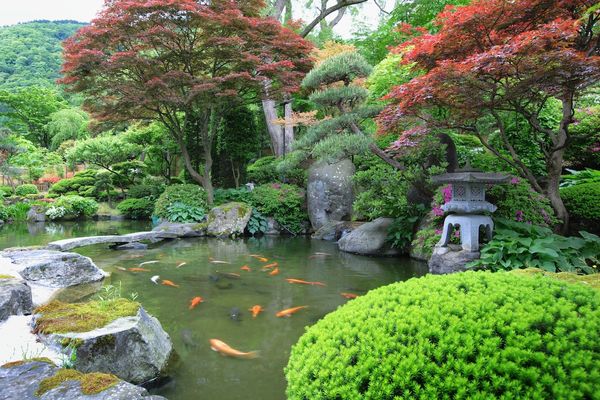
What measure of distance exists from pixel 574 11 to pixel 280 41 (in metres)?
7.19

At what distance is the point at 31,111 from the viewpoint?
93.1 feet

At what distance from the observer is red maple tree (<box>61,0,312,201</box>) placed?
9.73m

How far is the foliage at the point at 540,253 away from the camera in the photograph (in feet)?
15.6

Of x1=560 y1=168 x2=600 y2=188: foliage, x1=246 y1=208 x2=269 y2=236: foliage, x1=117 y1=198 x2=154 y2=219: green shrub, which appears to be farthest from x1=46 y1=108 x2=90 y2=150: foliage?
x1=560 y1=168 x2=600 y2=188: foliage

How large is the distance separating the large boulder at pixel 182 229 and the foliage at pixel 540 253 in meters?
7.46

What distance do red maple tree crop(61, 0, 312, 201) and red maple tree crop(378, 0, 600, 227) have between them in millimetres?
5335

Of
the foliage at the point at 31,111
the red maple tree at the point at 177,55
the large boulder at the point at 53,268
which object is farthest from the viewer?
the foliage at the point at 31,111

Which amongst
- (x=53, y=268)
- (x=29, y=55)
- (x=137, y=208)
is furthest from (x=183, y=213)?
(x=29, y=55)

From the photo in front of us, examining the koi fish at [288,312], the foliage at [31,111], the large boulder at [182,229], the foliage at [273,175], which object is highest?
the foliage at [31,111]

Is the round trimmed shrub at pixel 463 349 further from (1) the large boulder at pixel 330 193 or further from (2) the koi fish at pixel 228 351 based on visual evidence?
(1) the large boulder at pixel 330 193

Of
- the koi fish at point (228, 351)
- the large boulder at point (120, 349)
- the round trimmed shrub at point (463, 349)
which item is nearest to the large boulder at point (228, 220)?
the koi fish at point (228, 351)

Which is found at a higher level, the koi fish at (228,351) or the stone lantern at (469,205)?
the stone lantern at (469,205)

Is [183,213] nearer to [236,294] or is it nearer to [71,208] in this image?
[236,294]

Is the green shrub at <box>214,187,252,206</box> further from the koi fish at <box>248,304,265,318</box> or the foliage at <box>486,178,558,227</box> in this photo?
the koi fish at <box>248,304,265,318</box>
